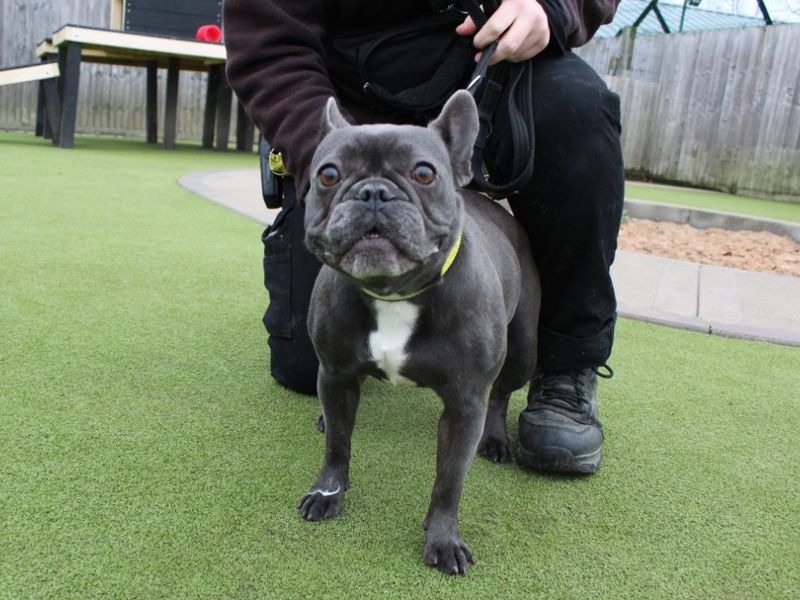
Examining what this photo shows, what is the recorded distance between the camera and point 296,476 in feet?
6.22

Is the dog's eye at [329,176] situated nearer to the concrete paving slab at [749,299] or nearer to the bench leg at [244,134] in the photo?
the concrete paving slab at [749,299]

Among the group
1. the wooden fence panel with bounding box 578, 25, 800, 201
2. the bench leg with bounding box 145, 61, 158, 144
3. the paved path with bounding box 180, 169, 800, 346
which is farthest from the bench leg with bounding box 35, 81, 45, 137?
the wooden fence panel with bounding box 578, 25, 800, 201

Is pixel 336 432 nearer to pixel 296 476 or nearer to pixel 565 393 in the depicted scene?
pixel 296 476

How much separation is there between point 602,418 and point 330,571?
4.03ft

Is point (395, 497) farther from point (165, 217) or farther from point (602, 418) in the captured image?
point (165, 217)

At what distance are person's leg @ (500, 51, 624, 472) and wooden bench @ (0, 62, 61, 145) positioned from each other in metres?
7.81

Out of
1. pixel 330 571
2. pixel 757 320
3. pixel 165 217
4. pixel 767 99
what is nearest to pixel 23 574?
pixel 330 571

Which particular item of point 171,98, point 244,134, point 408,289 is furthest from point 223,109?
point 408,289

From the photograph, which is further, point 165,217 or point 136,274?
point 165,217

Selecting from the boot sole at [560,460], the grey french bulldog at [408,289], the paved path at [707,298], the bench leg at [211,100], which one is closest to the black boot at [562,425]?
the boot sole at [560,460]

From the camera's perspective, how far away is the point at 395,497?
6.07ft

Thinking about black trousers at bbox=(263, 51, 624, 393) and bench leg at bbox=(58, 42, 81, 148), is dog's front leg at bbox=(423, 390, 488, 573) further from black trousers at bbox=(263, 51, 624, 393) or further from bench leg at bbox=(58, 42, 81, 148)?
bench leg at bbox=(58, 42, 81, 148)

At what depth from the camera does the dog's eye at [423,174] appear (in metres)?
1.52

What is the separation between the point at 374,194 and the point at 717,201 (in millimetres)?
8450
